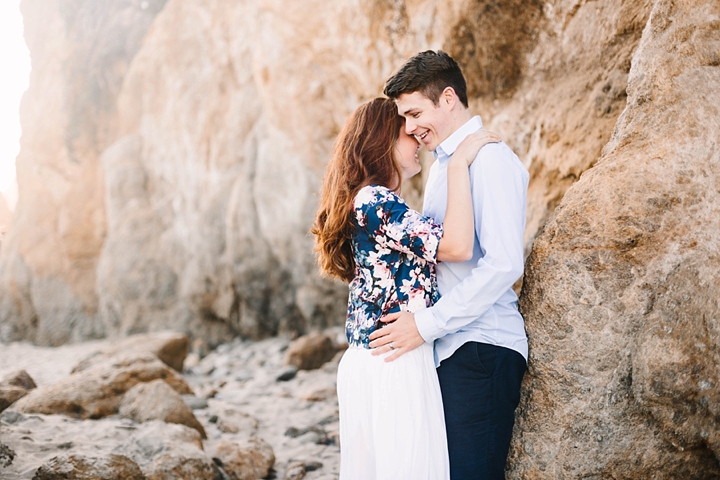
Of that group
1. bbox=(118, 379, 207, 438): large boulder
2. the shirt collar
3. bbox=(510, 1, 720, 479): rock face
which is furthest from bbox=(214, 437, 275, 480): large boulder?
the shirt collar

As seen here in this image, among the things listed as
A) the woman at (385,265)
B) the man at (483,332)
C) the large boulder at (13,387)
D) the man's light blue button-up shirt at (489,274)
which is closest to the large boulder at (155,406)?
the large boulder at (13,387)

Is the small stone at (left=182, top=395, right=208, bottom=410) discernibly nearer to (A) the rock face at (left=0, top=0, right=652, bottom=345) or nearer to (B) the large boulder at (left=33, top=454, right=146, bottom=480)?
(B) the large boulder at (left=33, top=454, right=146, bottom=480)

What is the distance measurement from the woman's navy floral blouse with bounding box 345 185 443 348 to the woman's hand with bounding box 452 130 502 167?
30cm

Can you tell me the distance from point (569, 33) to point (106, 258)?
41.5 feet

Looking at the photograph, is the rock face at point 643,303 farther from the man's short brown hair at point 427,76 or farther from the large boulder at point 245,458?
the large boulder at point 245,458

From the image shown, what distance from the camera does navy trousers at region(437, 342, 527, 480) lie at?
2.41 metres

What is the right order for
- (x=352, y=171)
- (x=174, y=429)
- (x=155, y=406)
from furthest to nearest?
1. (x=155, y=406)
2. (x=174, y=429)
3. (x=352, y=171)

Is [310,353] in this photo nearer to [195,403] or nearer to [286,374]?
[286,374]

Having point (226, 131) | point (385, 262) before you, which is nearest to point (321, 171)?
point (226, 131)

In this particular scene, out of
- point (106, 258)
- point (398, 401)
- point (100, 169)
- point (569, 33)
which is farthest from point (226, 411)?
point (100, 169)

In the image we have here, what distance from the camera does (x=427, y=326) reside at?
7.95 ft

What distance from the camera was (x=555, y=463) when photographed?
2.51 m

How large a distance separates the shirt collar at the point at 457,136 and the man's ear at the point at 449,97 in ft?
0.36

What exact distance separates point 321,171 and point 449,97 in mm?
7226
